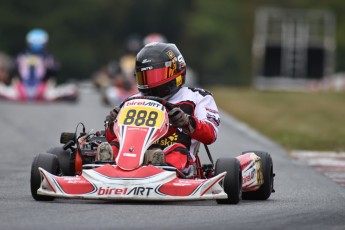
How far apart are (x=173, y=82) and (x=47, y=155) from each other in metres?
1.21

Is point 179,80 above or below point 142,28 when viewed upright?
above

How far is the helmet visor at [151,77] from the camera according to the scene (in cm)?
962

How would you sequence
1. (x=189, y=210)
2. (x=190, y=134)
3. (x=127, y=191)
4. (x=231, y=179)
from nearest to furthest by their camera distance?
(x=189, y=210) < (x=127, y=191) < (x=231, y=179) < (x=190, y=134)

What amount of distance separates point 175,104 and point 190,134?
1.31 feet

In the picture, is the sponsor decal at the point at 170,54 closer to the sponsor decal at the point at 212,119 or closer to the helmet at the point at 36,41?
the sponsor decal at the point at 212,119

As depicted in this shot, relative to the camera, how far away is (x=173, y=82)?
971 centimetres

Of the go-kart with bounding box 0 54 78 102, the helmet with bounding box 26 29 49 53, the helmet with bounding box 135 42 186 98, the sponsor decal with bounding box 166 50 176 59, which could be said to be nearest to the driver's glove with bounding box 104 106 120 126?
the helmet with bounding box 135 42 186 98

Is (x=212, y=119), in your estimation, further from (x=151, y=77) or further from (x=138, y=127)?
(x=138, y=127)

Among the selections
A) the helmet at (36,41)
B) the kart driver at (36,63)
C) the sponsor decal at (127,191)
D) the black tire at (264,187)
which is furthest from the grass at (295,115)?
the sponsor decal at (127,191)

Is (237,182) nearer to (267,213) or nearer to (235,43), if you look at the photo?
(267,213)

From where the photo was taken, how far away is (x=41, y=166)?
29.7ft

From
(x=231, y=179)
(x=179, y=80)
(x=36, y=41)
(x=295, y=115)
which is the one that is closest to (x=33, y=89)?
(x=36, y=41)

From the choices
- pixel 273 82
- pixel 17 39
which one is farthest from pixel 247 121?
pixel 17 39

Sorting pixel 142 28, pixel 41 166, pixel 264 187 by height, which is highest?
pixel 41 166
